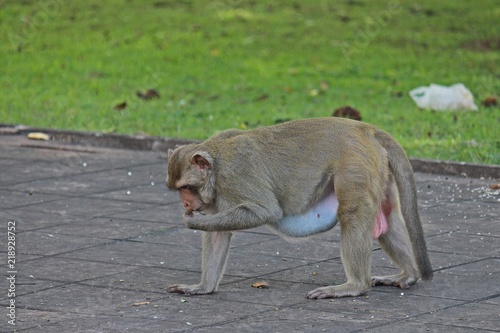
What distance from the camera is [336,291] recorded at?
589 centimetres

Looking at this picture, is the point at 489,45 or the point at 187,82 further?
the point at 489,45

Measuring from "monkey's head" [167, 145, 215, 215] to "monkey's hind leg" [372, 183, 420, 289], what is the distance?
1047mm

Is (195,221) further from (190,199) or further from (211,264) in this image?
(211,264)

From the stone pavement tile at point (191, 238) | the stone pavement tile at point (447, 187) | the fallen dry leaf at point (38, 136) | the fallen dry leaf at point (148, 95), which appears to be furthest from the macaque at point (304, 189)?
the fallen dry leaf at point (148, 95)

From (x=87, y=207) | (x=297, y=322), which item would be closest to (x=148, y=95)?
(x=87, y=207)

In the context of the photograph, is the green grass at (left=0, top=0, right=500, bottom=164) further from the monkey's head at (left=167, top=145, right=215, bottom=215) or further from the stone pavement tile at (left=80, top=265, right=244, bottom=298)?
the monkey's head at (left=167, top=145, right=215, bottom=215)

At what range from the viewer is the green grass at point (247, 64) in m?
11.5

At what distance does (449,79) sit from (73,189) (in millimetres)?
6227

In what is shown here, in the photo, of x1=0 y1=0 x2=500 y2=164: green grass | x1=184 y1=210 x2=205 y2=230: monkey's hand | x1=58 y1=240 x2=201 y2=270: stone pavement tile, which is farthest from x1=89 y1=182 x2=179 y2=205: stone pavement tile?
x1=184 y1=210 x2=205 y2=230: monkey's hand

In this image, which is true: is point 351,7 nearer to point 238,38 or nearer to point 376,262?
point 238,38

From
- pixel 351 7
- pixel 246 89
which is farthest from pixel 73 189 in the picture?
pixel 351 7

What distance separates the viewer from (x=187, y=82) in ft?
45.6

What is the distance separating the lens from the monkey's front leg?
6.02m

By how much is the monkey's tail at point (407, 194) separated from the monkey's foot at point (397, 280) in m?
0.20
